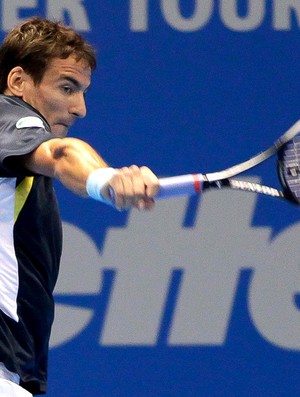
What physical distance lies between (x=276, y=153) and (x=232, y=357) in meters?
2.60

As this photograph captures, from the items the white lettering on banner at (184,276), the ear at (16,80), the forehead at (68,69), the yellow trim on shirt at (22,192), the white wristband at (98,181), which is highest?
the forehead at (68,69)

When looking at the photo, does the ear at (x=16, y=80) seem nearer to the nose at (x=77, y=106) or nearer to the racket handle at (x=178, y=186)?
the nose at (x=77, y=106)

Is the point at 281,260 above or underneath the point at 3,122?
underneath

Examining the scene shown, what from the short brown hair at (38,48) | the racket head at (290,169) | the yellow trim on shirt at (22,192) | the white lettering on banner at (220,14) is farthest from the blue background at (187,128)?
the yellow trim on shirt at (22,192)

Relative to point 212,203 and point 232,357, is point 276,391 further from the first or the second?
point 212,203

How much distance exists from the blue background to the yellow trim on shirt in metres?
2.48

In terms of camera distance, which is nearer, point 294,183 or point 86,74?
point 294,183

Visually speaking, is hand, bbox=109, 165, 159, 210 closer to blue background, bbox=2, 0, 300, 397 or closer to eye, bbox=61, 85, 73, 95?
eye, bbox=61, 85, 73, 95

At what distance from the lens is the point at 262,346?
604cm

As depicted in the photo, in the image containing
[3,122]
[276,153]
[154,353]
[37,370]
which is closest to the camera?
[3,122]

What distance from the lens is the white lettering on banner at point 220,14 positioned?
6059 mm

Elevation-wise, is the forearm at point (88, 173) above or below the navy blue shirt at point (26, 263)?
above

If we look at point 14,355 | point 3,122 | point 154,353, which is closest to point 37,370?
point 14,355

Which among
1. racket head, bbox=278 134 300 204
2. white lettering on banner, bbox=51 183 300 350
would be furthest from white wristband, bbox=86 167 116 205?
white lettering on banner, bbox=51 183 300 350
